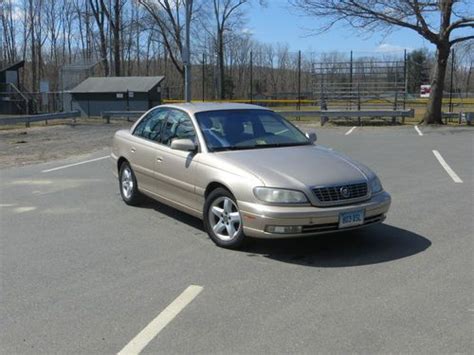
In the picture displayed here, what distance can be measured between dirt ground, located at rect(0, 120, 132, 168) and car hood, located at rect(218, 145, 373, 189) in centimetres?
849

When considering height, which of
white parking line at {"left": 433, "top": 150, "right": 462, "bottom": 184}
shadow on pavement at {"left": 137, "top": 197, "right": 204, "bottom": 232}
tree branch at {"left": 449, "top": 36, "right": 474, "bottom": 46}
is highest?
tree branch at {"left": 449, "top": 36, "right": 474, "bottom": 46}

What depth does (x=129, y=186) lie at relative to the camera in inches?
314

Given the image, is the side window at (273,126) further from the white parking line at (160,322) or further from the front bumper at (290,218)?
the white parking line at (160,322)

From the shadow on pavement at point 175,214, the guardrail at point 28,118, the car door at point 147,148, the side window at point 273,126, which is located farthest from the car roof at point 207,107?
the guardrail at point 28,118

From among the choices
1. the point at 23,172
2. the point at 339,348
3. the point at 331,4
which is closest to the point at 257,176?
the point at 339,348

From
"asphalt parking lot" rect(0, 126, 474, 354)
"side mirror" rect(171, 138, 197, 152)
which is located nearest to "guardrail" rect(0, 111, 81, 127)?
"asphalt parking lot" rect(0, 126, 474, 354)

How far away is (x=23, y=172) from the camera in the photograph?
38.4ft

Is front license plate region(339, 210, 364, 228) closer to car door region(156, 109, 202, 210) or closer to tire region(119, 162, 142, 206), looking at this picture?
car door region(156, 109, 202, 210)

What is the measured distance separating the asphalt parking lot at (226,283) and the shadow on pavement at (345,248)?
2 cm

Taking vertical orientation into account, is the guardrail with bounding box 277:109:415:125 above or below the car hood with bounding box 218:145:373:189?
above

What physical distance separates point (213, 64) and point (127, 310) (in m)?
54.0

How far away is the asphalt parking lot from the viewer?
3775 mm

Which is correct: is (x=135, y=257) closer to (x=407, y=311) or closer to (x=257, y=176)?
(x=257, y=176)

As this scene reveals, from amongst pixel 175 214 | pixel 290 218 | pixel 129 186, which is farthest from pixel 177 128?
pixel 290 218
